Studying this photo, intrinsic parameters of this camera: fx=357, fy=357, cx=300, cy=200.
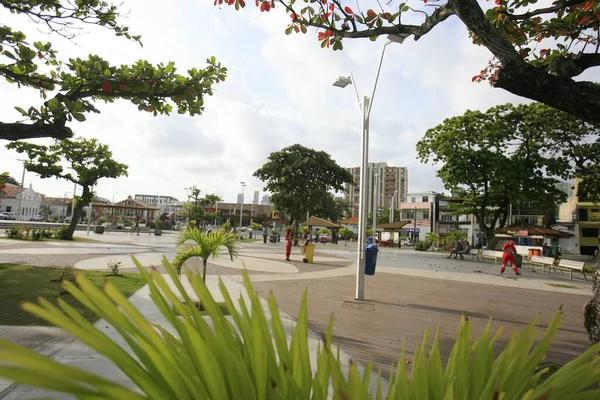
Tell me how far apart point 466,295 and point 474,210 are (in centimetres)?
1871

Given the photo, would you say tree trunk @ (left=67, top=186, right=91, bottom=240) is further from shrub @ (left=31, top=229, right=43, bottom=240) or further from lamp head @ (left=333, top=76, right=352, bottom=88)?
lamp head @ (left=333, top=76, right=352, bottom=88)

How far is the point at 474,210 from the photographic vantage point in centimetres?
2567

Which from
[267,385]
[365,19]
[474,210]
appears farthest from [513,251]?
[267,385]

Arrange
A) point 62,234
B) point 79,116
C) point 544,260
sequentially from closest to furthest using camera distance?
point 79,116 < point 544,260 < point 62,234

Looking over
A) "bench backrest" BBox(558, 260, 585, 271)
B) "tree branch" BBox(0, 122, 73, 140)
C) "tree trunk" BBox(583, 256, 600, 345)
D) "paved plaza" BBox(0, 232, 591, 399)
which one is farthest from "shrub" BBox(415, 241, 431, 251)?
"tree branch" BBox(0, 122, 73, 140)

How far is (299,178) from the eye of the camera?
128ft

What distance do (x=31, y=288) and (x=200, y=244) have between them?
3444 millimetres

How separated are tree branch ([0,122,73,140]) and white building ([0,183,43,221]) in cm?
8480

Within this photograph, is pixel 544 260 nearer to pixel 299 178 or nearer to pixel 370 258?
pixel 370 258

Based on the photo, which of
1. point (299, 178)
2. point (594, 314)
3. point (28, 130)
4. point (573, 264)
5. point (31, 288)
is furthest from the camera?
point (299, 178)

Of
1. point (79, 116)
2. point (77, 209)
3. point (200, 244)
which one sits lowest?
point (200, 244)

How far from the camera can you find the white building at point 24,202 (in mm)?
75438

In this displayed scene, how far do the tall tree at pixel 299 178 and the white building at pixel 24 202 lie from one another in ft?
209

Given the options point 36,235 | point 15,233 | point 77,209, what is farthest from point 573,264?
point 15,233
